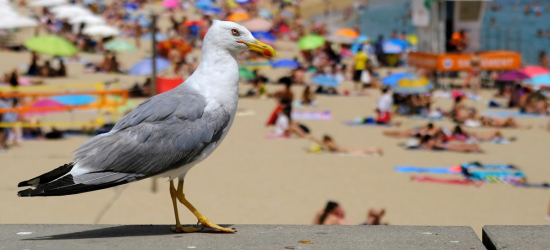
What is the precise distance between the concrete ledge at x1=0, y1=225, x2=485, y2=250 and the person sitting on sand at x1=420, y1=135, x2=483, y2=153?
1290 centimetres

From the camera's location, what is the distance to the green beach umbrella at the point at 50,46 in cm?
2558

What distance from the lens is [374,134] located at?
62.1 feet

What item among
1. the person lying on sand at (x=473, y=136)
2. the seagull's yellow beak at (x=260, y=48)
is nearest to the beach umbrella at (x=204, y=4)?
the person lying on sand at (x=473, y=136)

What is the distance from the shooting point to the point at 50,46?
2586cm

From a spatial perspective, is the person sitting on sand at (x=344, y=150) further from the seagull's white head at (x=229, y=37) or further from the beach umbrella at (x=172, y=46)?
the beach umbrella at (x=172, y=46)

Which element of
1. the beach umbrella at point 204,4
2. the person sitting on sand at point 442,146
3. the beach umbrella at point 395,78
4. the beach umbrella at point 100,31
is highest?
the beach umbrella at point 204,4

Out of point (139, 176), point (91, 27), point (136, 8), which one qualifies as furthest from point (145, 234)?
point (136, 8)

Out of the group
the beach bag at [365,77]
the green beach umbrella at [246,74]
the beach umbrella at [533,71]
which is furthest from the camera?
the beach bag at [365,77]

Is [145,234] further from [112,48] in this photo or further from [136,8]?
[136,8]

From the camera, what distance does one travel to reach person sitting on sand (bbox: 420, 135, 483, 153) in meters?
16.9

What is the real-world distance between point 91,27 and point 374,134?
56.7ft

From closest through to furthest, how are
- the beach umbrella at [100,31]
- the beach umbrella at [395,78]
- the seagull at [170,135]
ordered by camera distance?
1. the seagull at [170,135]
2. the beach umbrella at [395,78]
3. the beach umbrella at [100,31]

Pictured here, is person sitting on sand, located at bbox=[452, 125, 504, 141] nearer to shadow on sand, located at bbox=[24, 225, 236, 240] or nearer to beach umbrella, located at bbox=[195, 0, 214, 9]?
shadow on sand, located at bbox=[24, 225, 236, 240]

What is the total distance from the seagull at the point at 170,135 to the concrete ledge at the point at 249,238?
213 mm
